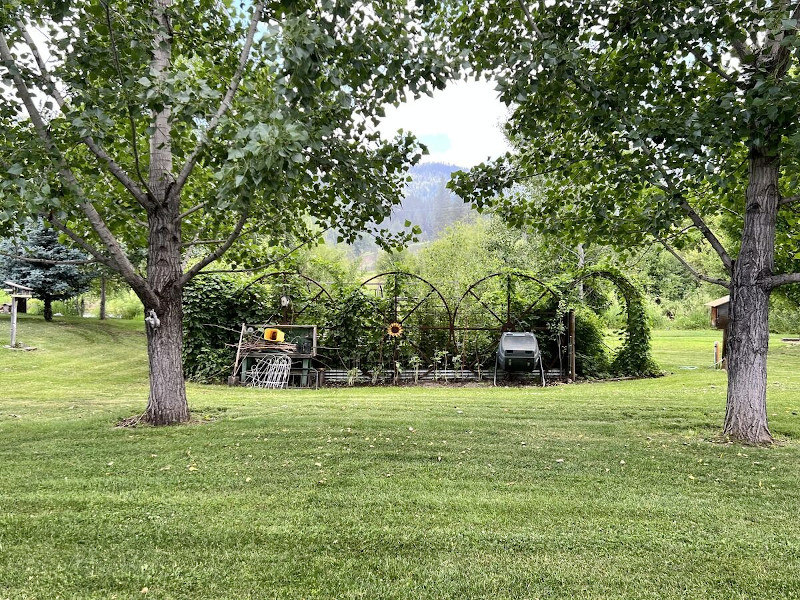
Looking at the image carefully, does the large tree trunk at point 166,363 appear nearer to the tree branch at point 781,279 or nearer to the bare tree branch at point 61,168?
the bare tree branch at point 61,168

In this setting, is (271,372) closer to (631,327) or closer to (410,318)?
(410,318)

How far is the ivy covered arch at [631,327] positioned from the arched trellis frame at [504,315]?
2.01 feet

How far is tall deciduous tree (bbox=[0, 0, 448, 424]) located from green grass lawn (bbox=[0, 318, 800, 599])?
57.6 inches

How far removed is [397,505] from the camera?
3.29m

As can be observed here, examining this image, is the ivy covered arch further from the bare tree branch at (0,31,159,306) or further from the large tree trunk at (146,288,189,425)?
the bare tree branch at (0,31,159,306)

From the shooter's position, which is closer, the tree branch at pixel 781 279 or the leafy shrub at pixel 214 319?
the tree branch at pixel 781 279

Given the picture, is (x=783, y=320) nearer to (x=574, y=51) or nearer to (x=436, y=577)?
(x=574, y=51)

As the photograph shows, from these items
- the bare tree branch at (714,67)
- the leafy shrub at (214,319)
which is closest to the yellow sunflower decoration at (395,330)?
the leafy shrub at (214,319)

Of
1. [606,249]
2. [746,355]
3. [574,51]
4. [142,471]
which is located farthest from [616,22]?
[606,249]

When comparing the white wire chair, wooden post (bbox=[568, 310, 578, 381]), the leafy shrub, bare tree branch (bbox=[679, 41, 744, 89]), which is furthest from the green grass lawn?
the leafy shrub

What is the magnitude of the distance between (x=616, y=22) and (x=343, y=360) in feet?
26.5

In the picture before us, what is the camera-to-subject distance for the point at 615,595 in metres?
2.34

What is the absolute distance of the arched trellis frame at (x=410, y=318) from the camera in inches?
439

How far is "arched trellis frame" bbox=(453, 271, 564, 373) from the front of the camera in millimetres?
11195
